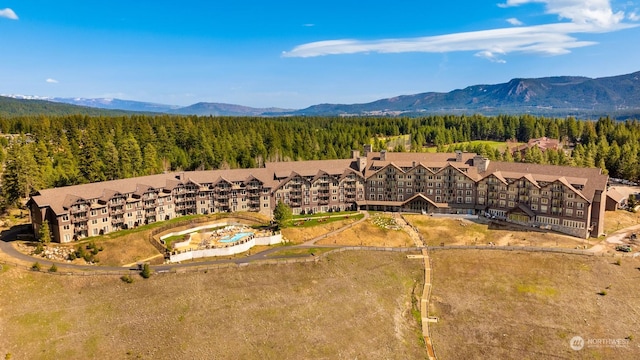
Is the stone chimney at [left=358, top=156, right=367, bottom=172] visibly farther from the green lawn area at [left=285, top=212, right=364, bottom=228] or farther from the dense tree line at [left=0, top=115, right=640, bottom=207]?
the dense tree line at [left=0, top=115, right=640, bottom=207]

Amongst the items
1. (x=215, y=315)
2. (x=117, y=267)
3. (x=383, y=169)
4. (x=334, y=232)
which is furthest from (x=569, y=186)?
(x=117, y=267)

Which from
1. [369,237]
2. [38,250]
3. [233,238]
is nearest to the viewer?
[38,250]

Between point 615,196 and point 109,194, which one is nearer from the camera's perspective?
point 109,194

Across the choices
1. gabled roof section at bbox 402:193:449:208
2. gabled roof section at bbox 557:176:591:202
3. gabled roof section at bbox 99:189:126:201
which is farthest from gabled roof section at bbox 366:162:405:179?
gabled roof section at bbox 99:189:126:201

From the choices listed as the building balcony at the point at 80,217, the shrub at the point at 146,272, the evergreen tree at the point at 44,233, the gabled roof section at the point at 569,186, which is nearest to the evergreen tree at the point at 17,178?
the building balcony at the point at 80,217

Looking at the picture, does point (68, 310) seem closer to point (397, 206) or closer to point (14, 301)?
point (14, 301)

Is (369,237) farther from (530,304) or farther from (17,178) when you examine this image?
(17,178)
